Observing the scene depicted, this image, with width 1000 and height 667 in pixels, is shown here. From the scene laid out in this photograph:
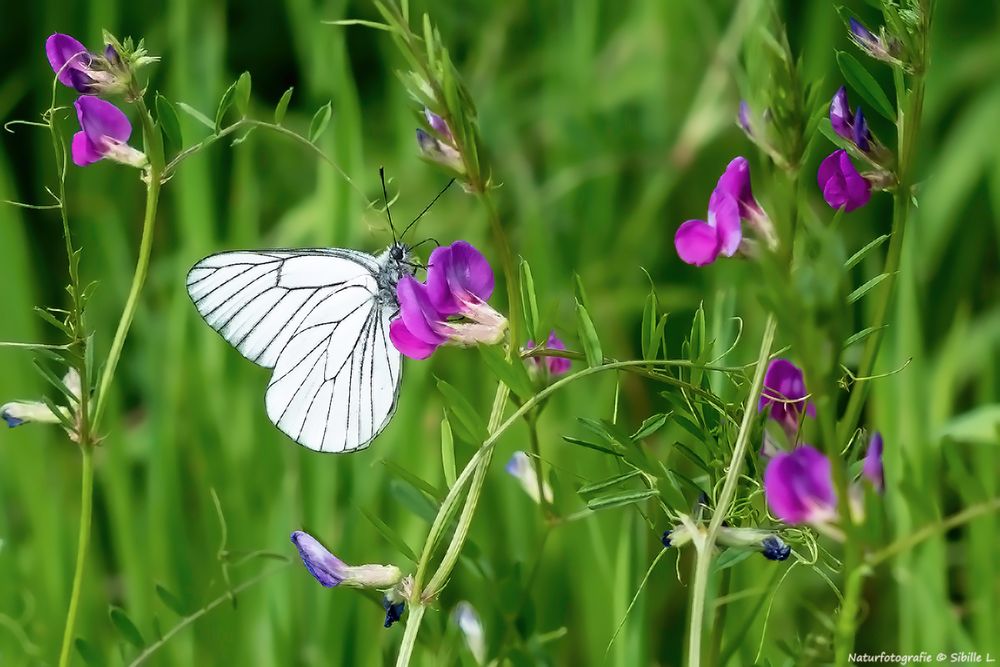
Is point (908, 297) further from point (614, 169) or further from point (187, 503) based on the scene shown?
point (187, 503)

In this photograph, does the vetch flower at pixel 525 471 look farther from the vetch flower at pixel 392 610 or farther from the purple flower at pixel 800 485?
the purple flower at pixel 800 485

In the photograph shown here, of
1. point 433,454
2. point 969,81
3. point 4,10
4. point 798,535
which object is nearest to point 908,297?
point 433,454

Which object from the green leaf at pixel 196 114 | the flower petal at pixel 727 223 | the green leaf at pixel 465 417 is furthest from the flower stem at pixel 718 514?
the green leaf at pixel 196 114

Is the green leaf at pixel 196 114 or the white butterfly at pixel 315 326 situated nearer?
the green leaf at pixel 196 114

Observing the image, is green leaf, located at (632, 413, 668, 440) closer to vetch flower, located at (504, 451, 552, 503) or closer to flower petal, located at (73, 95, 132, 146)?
vetch flower, located at (504, 451, 552, 503)

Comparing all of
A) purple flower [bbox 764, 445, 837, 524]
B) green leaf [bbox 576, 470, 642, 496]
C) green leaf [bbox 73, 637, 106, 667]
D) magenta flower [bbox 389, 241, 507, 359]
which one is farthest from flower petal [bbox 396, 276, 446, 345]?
green leaf [bbox 73, 637, 106, 667]

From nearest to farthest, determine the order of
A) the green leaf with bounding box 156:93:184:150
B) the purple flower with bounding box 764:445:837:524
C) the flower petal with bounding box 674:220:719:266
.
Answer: the purple flower with bounding box 764:445:837:524 → the flower petal with bounding box 674:220:719:266 → the green leaf with bounding box 156:93:184:150

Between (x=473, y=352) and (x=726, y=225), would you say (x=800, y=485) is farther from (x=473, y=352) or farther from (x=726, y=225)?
(x=473, y=352)
